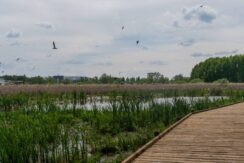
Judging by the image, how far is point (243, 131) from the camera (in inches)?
368

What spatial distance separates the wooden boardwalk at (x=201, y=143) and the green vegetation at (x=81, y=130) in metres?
0.76

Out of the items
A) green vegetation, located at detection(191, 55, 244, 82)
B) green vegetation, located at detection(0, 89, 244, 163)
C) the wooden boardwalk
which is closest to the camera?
the wooden boardwalk

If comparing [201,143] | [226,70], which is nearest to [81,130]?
[201,143]

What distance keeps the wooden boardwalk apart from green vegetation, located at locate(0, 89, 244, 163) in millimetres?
760

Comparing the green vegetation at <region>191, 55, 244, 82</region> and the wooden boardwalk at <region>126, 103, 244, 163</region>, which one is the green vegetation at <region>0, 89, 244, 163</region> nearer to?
the wooden boardwalk at <region>126, 103, 244, 163</region>

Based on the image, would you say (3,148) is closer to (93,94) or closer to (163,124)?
(163,124)

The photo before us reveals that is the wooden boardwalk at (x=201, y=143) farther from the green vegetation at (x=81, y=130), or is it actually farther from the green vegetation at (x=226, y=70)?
the green vegetation at (x=226, y=70)

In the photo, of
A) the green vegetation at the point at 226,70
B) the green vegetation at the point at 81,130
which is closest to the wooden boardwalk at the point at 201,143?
the green vegetation at the point at 81,130

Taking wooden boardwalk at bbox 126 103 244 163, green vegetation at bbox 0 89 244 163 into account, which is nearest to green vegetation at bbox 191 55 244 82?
green vegetation at bbox 0 89 244 163

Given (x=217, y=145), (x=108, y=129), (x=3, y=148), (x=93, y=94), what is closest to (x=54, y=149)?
(x=3, y=148)

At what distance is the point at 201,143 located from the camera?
8086mm

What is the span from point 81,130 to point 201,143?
162 inches

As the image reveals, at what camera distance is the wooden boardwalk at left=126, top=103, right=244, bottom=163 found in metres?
6.89

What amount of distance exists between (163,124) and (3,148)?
5239mm
